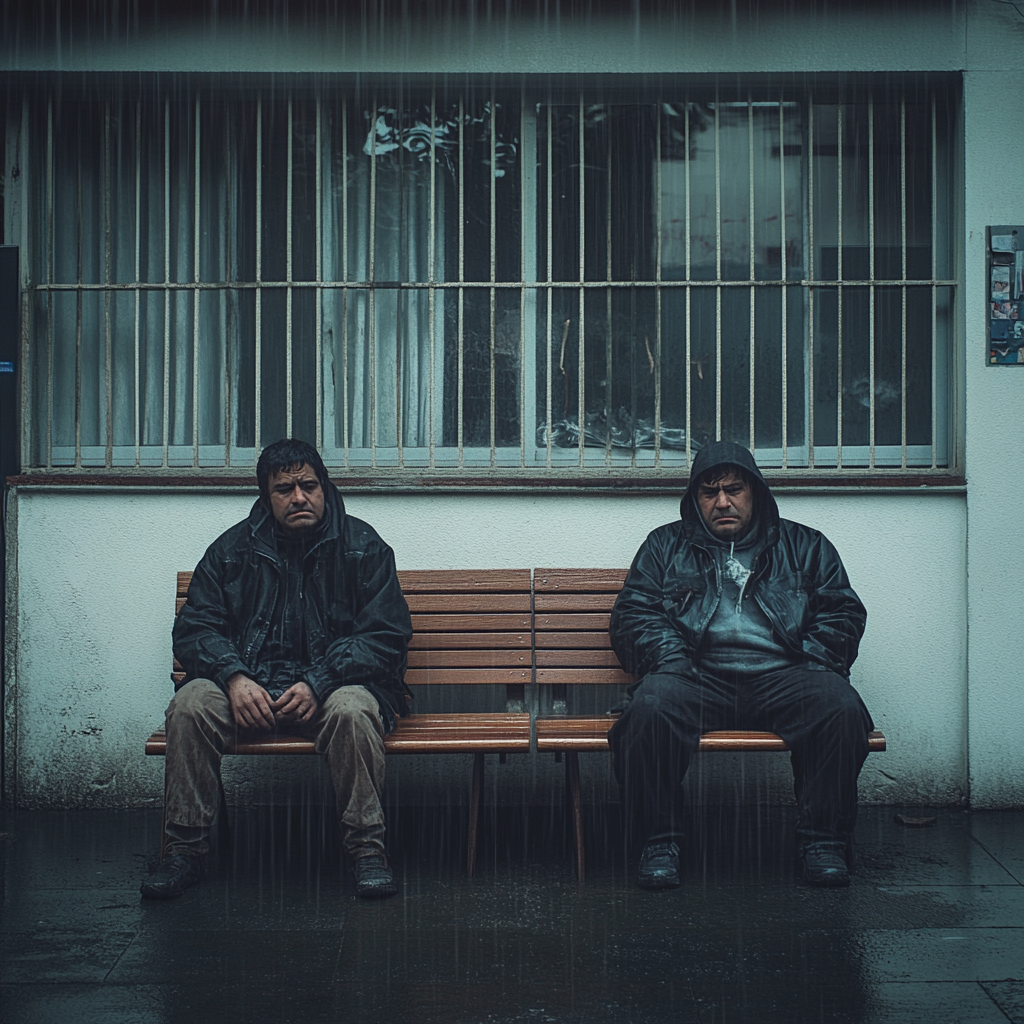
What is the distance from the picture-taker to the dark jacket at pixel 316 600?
449 centimetres

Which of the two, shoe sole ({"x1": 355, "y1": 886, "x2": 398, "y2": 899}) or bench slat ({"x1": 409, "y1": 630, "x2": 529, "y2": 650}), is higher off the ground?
bench slat ({"x1": 409, "y1": 630, "x2": 529, "y2": 650})

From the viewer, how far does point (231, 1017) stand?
3.15 m

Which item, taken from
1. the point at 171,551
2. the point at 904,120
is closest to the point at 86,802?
the point at 171,551

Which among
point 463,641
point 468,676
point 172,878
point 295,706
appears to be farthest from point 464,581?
point 172,878

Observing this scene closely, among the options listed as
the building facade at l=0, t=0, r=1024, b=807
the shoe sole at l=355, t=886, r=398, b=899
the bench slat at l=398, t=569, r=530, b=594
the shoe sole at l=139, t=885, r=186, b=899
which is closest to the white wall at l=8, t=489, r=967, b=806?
the building facade at l=0, t=0, r=1024, b=807

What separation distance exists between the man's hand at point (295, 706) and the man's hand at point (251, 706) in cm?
3

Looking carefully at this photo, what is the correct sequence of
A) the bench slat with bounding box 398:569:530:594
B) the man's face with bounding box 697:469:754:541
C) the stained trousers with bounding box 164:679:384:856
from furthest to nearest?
the bench slat with bounding box 398:569:530:594 < the man's face with bounding box 697:469:754:541 < the stained trousers with bounding box 164:679:384:856

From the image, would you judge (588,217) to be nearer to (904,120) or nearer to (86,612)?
(904,120)

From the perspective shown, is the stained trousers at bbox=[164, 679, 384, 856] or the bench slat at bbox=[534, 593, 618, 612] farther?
the bench slat at bbox=[534, 593, 618, 612]

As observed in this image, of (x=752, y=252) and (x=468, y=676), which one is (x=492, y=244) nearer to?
(x=752, y=252)

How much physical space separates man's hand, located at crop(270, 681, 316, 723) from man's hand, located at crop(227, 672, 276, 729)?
1.3 inches

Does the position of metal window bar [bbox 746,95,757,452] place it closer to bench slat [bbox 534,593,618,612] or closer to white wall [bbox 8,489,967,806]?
white wall [bbox 8,489,967,806]

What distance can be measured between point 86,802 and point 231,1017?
2.43 meters

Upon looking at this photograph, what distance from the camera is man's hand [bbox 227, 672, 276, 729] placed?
423cm
